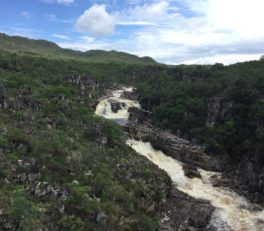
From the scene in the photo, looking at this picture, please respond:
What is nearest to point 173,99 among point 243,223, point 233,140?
point 233,140

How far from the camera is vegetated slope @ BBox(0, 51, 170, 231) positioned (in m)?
43.8

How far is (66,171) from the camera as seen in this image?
5359 centimetres

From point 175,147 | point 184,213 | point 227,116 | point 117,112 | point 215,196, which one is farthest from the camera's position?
point 117,112

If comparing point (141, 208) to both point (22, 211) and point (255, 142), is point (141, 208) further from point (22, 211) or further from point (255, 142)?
point (255, 142)

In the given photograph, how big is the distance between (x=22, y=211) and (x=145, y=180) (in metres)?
23.1

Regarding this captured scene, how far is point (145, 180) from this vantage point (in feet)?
196

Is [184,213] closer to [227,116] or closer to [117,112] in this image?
[227,116]

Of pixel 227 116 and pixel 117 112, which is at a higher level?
pixel 227 116

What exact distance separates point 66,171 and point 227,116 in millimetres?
45010

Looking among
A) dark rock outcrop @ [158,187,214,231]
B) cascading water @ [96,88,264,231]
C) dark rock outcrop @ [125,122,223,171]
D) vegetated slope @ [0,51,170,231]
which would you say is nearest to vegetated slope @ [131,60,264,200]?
dark rock outcrop @ [125,122,223,171]

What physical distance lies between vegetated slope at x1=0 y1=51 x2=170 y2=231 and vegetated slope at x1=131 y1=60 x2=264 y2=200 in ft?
54.3

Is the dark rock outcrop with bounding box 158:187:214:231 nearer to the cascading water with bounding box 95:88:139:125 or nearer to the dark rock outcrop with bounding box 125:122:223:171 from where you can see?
the dark rock outcrop with bounding box 125:122:223:171

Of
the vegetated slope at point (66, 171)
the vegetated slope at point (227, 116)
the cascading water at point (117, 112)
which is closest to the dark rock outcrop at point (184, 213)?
the vegetated slope at point (66, 171)

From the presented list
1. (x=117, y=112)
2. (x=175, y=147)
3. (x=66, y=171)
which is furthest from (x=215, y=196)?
(x=117, y=112)
